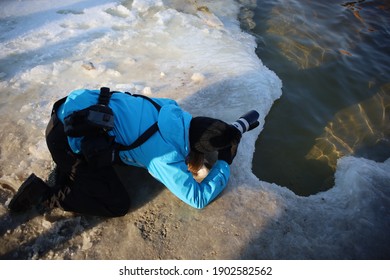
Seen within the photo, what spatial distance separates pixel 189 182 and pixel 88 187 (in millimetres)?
860

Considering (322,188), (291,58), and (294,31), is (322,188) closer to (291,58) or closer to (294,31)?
(291,58)

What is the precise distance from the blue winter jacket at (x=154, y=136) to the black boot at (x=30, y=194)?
51 centimetres

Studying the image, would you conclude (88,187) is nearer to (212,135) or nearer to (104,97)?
(104,97)

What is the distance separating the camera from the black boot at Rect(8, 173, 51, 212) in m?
2.46

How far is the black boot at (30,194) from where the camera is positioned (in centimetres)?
246

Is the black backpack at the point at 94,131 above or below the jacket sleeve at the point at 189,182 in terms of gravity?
above

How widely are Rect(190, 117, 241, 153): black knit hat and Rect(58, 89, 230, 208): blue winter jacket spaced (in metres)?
0.08

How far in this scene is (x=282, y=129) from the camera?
13.3 feet

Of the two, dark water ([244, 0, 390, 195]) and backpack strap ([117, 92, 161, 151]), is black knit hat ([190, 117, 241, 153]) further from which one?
dark water ([244, 0, 390, 195])

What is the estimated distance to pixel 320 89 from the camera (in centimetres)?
480

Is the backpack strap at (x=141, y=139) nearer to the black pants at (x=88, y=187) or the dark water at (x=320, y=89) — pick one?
the black pants at (x=88, y=187)

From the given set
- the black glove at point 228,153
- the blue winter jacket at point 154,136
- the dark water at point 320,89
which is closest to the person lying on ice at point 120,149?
the blue winter jacket at point 154,136

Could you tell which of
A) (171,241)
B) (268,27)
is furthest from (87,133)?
(268,27)

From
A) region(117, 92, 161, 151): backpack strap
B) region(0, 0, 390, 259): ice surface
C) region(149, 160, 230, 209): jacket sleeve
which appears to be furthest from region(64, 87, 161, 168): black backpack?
region(0, 0, 390, 259): ice surface
